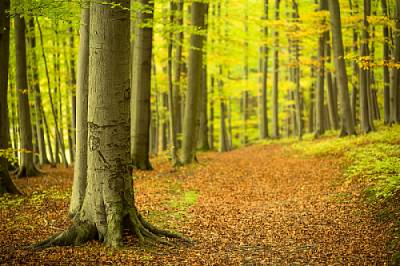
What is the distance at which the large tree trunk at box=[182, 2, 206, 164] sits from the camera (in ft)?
59.6

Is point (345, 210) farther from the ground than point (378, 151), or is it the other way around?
point (378, 151)

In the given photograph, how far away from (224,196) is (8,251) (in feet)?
22.4

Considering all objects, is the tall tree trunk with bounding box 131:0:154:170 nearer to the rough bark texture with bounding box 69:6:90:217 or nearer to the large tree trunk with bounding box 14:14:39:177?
the large tree trunk with bounding box 14:14:39:177

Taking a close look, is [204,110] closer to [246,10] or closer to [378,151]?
[246,10]

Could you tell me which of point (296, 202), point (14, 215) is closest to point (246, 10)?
point (296, 202)

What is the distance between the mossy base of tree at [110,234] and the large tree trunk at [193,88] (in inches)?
414

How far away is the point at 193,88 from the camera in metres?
18.1

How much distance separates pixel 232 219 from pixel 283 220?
1137mm

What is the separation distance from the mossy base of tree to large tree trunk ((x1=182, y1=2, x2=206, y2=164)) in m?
10.5

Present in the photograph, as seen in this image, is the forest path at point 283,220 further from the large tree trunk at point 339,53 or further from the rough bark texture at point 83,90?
the large tree trunk at point 339,53

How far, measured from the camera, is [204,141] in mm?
26438

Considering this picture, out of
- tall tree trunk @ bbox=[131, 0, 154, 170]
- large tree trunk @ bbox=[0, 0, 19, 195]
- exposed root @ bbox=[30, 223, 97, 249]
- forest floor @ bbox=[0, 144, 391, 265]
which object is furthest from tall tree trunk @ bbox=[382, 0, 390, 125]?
exposed root @ bbox=[30, 223, 97, 249]

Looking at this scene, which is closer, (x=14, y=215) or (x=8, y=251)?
(x=8, y=251)

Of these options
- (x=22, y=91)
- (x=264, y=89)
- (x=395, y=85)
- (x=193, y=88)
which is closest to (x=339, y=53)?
(x=395, y=85)
